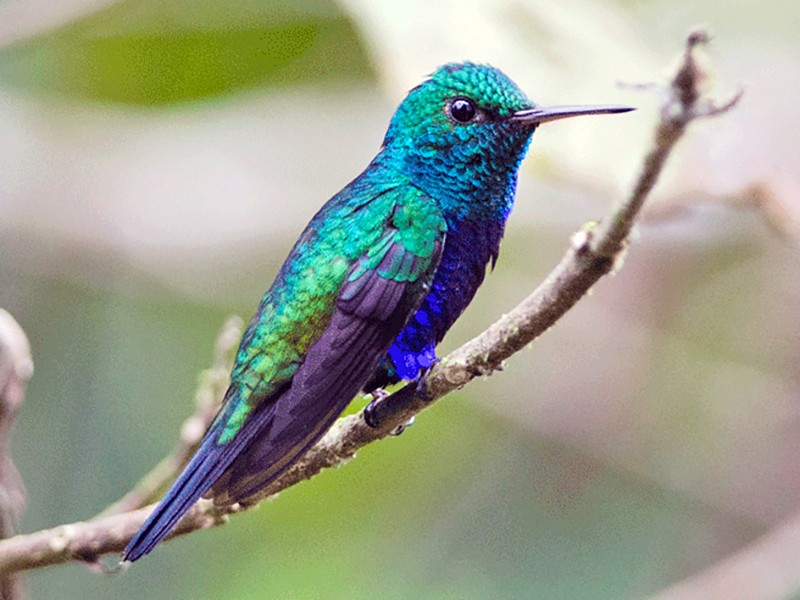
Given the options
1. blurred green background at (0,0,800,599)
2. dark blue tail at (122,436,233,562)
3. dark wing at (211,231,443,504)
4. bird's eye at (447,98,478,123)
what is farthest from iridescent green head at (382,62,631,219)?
blurred green background at (0,0,800,599)

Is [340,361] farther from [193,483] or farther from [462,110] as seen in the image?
[462,110]

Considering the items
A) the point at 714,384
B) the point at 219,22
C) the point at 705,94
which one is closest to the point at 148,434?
the point at 219,22

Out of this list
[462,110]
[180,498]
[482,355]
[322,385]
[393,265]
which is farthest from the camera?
[462,110]

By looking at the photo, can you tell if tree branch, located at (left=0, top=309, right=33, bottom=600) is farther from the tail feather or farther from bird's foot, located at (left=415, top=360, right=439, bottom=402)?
bird's foot, located at (left=415, top=360, right=439, bottom=402)

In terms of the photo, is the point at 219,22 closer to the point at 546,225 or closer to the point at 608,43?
the point at 546,225

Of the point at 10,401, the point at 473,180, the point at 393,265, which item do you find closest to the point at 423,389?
the point at 393,265

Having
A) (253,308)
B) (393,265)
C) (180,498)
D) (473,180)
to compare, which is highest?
(253,308)

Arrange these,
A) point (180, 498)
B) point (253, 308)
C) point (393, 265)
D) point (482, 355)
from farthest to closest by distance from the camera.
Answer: point (253, 308), point (393, 265), point (180, 498), point (482, 355)
